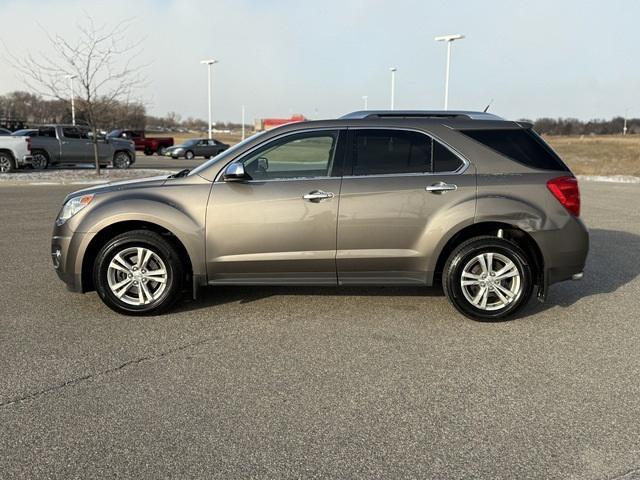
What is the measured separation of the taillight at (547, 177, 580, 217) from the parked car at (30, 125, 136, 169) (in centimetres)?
2032

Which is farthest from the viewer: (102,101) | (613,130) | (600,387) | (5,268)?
(613,130)

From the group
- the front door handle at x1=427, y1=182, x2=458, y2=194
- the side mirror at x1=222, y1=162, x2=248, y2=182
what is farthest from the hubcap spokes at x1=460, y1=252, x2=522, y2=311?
the side mirror at x1=222, y1=162, x2=248, y2=182

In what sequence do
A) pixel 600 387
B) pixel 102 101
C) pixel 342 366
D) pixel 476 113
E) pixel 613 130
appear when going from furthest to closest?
pixel 613 130 < pixel 102 101 < pixel 476 113 < pixel 342 366 < pixel 600 387

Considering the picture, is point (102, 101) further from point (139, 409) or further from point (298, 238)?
point (139, 409)

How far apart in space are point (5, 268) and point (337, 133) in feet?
15.0

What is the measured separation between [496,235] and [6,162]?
19.5 metres

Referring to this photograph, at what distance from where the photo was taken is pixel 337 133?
4953mm

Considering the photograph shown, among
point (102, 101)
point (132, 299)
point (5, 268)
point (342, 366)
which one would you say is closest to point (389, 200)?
point (342, 366)

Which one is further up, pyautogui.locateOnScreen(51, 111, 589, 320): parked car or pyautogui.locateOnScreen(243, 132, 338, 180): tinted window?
pyautogui.locateOnScreen(243, 132, 338, 180): tinted window

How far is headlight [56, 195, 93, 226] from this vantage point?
4.92 metres

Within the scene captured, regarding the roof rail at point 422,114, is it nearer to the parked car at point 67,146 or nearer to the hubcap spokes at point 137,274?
the hubcap spokes at point 137,274

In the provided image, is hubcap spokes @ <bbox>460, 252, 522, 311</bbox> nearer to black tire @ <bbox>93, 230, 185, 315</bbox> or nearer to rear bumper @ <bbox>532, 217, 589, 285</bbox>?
rear bumper @ <bbox>532, 217, 589, 285</bbox>

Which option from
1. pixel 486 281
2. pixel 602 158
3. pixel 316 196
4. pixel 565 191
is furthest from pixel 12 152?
pixel 602 158

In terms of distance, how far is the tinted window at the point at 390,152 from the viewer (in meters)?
4.89
